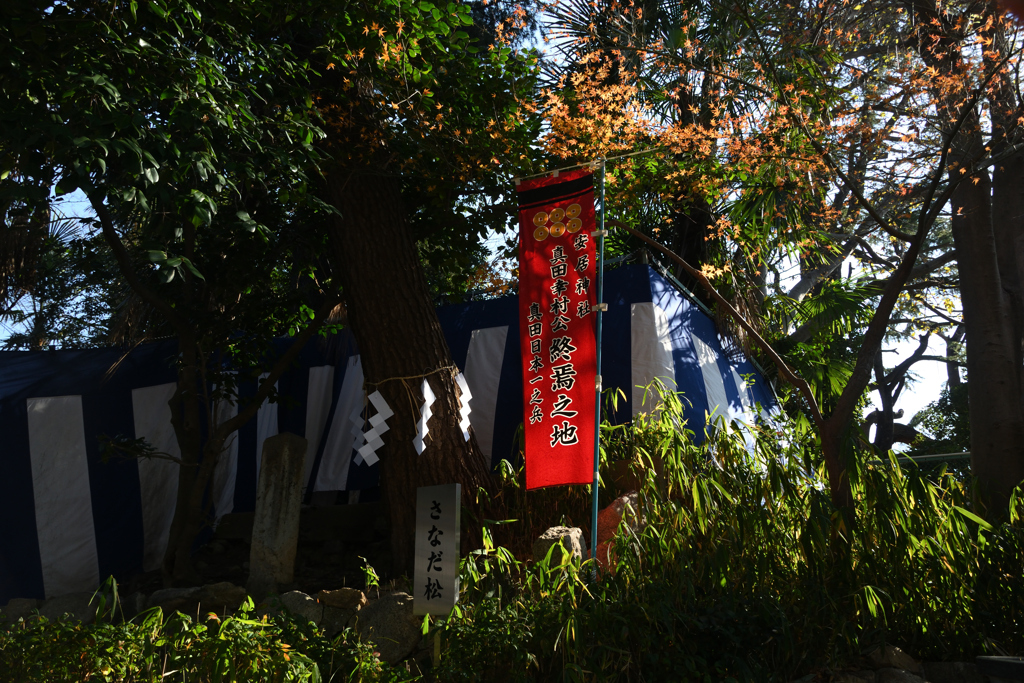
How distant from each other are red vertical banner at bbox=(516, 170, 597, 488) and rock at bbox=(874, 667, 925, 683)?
1.64m

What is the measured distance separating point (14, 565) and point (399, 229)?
4.09 metres

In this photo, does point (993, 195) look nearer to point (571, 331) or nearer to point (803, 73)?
point (803, 73)

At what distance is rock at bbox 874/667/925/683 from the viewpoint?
2.89m

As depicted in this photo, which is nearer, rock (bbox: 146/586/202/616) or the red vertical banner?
the red vertical banner

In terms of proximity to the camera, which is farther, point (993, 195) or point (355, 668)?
point (993, 195)

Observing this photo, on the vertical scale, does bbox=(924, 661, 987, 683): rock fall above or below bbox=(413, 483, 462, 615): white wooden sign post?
below

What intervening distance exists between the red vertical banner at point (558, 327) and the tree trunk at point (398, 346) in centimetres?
93

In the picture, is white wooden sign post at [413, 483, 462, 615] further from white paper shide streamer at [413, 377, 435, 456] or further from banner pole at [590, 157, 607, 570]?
white paper shide streamer at [413, 377, 435, 456]

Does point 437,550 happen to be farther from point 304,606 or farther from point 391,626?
point 304,606

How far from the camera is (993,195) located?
5844 millimetres

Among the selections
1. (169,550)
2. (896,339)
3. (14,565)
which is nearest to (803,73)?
(169,550)

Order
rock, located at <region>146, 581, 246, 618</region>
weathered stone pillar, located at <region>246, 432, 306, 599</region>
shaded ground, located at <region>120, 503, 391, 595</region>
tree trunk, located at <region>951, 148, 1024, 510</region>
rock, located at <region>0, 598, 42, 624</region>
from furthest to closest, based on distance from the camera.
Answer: shaded ground, located at <region>120, 503, 391, 595</region>, rock, located at <region>0, 598, 42, 624</region>, weathered stone pillar, located at <region>246, 432, 306, 599</region>, rock, located at <region>146, 581, 246, 618</region>, tree trunk, located at <region>951, 148, 1024, 510</region>

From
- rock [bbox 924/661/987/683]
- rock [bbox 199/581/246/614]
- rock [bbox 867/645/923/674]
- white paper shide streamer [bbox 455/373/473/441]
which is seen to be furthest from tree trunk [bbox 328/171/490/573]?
rock [bbox 924/661/987/683]

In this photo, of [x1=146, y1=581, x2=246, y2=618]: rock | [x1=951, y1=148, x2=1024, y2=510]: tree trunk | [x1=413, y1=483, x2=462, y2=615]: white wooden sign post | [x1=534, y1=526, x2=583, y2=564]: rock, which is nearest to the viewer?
[x1=413, y1=483, x2=462, y2=615]: white wooden sign post
